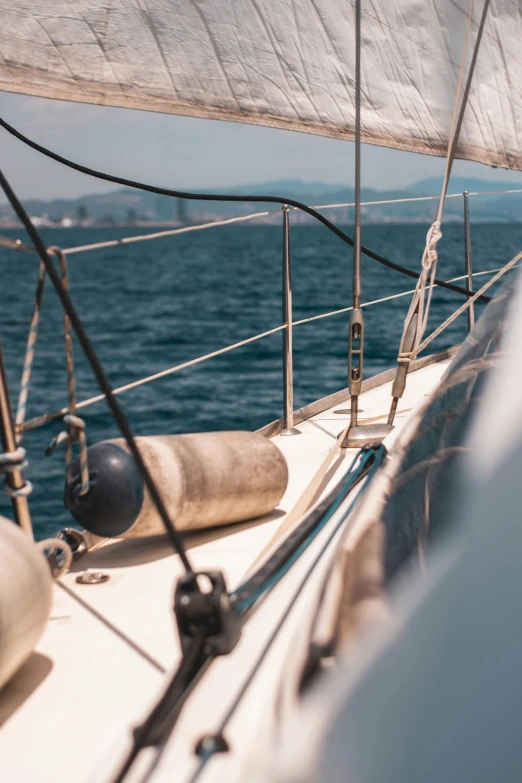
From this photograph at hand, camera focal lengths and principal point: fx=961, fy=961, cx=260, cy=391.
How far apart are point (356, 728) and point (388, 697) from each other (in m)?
0.04

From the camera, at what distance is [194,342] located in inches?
765

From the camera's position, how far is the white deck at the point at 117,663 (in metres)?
1.05

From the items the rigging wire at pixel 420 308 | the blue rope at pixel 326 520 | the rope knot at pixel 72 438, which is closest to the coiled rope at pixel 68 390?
the rope knot at pixel 72 438

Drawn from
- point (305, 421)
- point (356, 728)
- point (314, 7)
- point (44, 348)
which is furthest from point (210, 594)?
point (44, 348)

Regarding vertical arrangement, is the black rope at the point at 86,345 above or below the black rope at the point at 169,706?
above

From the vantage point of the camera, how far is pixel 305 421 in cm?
346

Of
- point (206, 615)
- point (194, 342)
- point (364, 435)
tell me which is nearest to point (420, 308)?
point (364, 435)

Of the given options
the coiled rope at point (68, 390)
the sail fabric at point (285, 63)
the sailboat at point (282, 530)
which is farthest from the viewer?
the sail fabric at point (285, 63)

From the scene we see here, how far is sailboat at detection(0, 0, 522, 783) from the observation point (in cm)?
86

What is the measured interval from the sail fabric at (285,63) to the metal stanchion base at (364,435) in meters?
0.84

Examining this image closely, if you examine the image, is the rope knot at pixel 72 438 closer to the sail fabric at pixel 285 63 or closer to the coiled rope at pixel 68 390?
the coiled rope at pixel 68 390

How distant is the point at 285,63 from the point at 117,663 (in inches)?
64.0

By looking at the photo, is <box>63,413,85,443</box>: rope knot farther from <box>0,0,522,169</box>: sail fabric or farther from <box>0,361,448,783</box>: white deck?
<box>0,0,522,169</box>: sail fabric

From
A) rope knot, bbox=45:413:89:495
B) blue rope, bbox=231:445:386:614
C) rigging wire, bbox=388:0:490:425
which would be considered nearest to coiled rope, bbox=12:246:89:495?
rope knot, bbox=45:413:89:495
